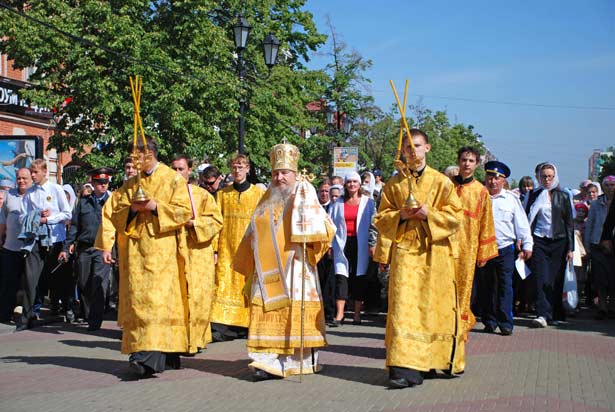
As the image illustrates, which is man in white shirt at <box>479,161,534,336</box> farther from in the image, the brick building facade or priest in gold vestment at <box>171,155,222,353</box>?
the brick building facade

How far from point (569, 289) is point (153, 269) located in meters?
7.59

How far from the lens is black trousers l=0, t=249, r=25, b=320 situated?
12750 millimetres

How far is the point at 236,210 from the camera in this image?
11.2 meters

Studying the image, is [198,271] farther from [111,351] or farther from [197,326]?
[111,351]

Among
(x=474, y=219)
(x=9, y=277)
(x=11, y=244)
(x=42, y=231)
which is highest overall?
(x=474, y=219)

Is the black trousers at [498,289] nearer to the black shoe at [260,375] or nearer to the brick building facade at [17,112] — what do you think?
the black shoe at [260,375]

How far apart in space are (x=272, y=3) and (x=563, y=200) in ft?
91.0

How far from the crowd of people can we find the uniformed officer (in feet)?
0.07

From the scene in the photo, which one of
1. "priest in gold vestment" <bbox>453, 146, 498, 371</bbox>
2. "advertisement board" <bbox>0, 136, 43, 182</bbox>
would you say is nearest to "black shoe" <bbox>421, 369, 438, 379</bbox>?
"priest in gold vestment" <bbox>453, 146, 498, 371</bbox>

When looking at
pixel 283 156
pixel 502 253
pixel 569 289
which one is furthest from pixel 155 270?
pixel 569 289

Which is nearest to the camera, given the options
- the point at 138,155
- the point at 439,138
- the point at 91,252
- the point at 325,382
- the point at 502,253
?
the point at 325,382

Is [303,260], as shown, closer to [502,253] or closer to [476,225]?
[476,225]

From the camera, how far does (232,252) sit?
1120 cm

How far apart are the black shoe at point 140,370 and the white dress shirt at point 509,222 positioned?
5.30 m
